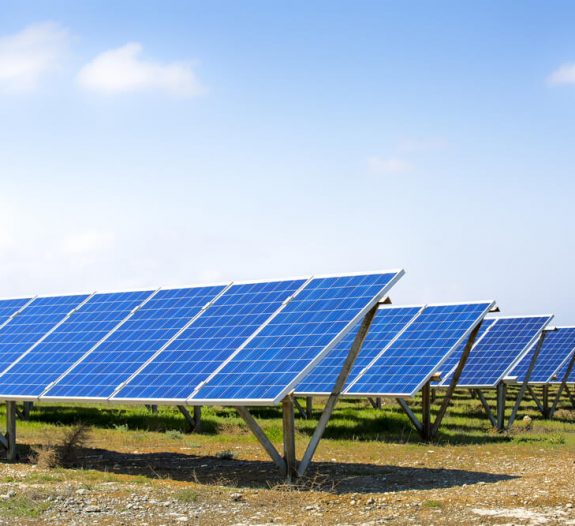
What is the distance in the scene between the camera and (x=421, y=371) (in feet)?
81.8

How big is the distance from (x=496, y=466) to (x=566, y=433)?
35.5 feet

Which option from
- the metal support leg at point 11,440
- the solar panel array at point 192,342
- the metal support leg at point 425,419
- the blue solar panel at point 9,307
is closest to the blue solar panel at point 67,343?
the solar panel array at point 192,342

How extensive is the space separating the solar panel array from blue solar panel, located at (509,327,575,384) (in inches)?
871

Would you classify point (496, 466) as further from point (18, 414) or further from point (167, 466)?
point (18, 414)

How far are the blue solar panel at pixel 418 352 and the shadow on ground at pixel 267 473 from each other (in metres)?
5.75

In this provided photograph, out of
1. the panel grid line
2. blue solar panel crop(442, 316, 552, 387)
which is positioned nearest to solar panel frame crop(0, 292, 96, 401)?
the panel grid line

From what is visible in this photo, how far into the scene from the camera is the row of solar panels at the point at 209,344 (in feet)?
52.0

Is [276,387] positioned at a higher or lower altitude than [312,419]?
higher

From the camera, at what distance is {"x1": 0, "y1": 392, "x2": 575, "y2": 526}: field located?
43.3 feet

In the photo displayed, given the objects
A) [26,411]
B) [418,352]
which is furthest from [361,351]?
[26,411]

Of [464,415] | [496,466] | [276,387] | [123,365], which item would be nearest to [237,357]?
[276,387]

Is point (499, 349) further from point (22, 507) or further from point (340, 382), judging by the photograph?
point (22, 507)

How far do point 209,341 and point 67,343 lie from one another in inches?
181

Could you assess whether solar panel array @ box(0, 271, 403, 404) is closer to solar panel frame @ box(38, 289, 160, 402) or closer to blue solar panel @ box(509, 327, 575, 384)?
solar panel frame @ box(38, 289, 160, 402)
